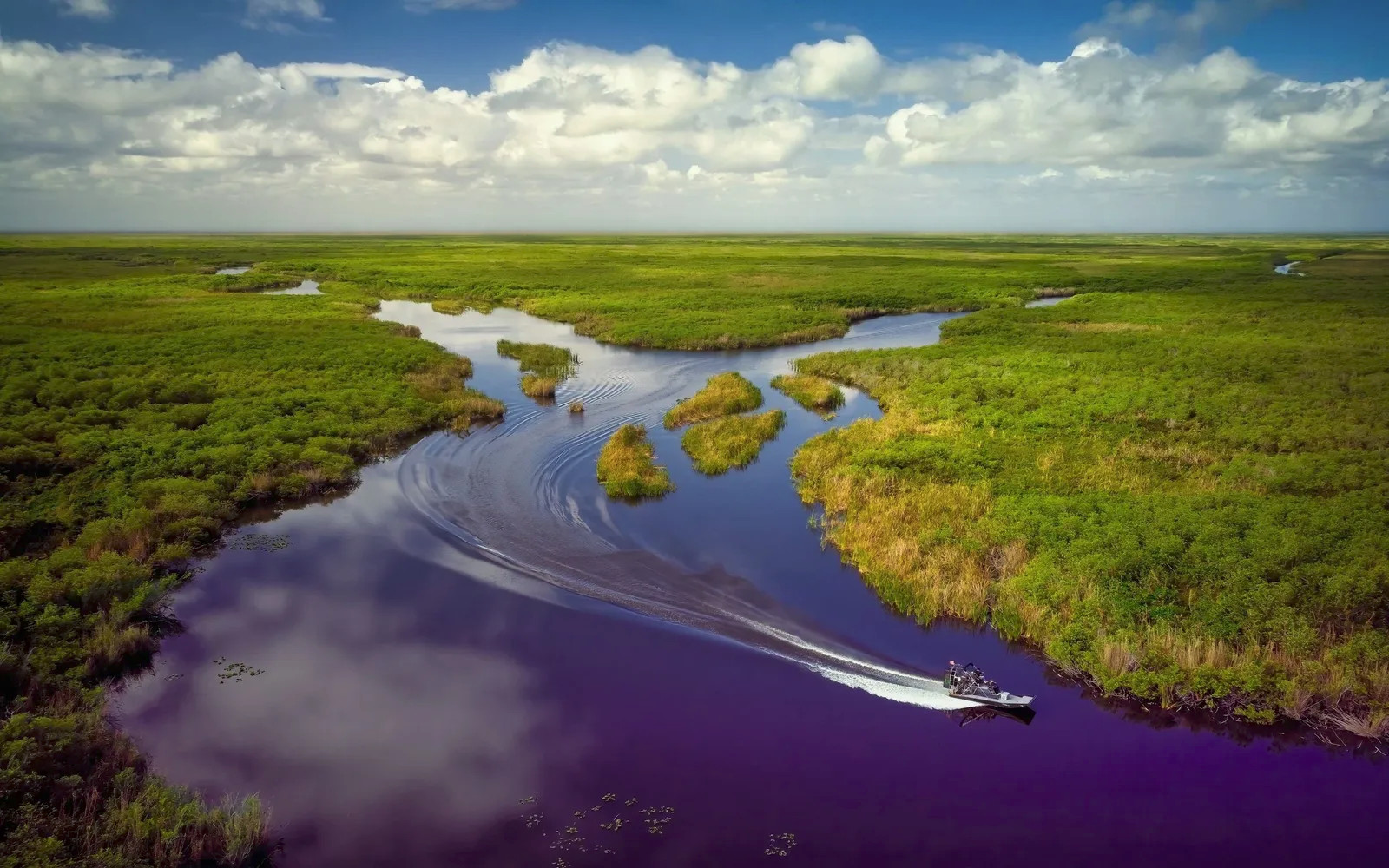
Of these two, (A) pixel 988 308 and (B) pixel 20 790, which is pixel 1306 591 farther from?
(A) pixel 988 308

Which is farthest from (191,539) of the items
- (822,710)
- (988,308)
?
(988,308)

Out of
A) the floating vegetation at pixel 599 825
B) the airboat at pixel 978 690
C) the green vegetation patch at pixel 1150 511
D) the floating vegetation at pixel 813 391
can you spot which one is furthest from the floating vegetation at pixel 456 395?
the airboat at pixel 978 690

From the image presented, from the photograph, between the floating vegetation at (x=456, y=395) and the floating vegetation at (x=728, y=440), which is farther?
the floating vegetation at (x=456, y=395)

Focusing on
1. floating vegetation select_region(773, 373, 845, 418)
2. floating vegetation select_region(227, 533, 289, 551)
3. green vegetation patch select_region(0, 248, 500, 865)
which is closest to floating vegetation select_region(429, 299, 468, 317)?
green vegetation patch select_region(0, 248, 500, 865)

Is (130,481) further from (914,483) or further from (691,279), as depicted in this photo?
(691,279)

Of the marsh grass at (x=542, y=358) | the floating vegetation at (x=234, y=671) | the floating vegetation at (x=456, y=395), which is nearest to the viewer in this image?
the floating vegetation at (x=234, y=671)

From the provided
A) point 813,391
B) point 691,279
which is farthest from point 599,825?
point 691,279

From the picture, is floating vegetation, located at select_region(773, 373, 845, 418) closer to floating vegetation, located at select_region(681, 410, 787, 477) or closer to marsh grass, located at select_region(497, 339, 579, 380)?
floating vegetation, located at select_region(681, 410, 787, 477)

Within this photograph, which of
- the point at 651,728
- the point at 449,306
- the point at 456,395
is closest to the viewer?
the point at 651,728

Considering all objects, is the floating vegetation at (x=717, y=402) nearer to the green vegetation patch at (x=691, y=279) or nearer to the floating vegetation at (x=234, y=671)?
the green vegetation patch at (x=691, y=279)
